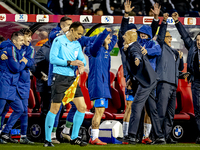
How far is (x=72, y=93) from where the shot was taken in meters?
4.76

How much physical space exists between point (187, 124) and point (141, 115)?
1.05 m

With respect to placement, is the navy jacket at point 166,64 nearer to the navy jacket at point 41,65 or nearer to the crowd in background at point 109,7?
the navy jacket at point 41,65

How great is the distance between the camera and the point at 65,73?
4820mm

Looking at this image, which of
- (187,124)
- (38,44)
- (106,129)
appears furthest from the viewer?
(38,44)

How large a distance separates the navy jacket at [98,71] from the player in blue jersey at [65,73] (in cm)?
44

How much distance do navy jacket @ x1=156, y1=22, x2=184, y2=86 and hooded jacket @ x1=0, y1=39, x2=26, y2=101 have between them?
207cm

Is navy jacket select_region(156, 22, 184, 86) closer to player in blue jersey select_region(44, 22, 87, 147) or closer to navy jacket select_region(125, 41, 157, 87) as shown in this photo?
navy jacket select_region(125, 41, 157, 87)

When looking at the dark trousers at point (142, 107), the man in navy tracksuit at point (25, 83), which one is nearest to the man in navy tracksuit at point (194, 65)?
the dark trousers at point (142, 107)

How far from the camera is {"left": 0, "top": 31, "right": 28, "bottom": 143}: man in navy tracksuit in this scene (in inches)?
208

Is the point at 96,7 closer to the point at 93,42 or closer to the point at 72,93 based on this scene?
the point at 93,42

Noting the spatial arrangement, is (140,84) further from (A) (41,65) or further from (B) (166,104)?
(A) (41,65)

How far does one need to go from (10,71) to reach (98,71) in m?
1.28

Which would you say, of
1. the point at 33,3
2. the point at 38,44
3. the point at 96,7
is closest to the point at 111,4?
the point at 96,7

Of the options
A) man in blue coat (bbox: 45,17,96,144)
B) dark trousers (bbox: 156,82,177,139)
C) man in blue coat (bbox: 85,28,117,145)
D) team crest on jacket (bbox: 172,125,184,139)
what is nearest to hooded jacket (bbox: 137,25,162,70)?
dark trousers (bbox: 156,82,177,139)
